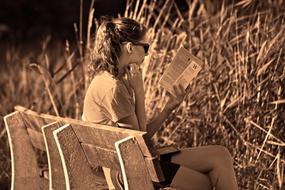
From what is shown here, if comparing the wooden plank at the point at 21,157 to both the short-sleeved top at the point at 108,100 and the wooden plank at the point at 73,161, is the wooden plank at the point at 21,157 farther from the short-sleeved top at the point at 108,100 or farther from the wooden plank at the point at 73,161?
the wooden plank at the point at 73,161

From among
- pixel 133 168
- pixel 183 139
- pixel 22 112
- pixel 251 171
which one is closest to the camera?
pixel 133 168

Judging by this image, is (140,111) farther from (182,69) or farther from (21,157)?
(21,157)

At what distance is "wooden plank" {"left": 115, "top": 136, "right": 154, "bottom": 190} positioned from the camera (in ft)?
12.5

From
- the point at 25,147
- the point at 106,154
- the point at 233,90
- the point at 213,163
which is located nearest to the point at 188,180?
the point at 213,163

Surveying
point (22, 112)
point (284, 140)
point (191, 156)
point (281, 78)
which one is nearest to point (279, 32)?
point (281, 78)

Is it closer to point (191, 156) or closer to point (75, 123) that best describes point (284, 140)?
point (191, 156)

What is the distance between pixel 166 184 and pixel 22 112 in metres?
0.99

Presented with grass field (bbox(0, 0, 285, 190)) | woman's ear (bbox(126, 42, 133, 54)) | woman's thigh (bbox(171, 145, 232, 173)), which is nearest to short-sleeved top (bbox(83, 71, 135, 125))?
woman's ear (bbox(126, 42, 133, 54))

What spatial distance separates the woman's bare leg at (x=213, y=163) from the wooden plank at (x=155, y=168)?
55cm

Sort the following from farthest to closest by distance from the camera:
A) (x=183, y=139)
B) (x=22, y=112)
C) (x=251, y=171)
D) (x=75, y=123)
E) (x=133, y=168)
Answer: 1. (x=183, y=139)
2. (x=251, y=171)
3. (x=22, y=112)
4. (x=75, y=123)
5. (x=133, y=168)

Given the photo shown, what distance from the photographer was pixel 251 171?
16.8ft

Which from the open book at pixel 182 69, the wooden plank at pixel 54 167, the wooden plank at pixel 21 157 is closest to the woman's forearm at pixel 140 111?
the open book at pixel 182 69

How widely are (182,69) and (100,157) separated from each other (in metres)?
0.64

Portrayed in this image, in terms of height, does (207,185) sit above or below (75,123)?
below
